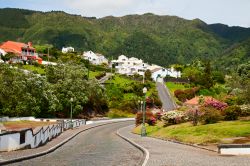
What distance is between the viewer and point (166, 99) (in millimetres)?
121562

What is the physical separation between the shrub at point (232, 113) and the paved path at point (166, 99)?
62.4m

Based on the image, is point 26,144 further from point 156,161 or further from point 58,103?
point 58,103

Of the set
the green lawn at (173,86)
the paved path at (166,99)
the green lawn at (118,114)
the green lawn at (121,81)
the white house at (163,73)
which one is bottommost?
the green lawn at (118,114)

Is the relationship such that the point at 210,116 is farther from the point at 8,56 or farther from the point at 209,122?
the point at 8,56

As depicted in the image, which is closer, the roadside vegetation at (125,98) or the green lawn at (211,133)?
the green lawn at (211,133)

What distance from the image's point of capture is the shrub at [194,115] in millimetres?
41234

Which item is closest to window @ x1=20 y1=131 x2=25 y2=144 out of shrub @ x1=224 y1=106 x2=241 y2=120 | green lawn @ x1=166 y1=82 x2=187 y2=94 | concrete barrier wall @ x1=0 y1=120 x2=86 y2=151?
concrete barrier wall @ x1=0 y1=120 x2=86 y2=151

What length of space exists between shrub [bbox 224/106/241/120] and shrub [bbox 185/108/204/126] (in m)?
2.35

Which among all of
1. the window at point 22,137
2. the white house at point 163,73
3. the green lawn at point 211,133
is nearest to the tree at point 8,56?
the white house at point 163,73

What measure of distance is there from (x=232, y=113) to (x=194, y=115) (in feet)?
11.7

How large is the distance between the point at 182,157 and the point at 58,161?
637cm

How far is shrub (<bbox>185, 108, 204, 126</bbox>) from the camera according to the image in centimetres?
4123

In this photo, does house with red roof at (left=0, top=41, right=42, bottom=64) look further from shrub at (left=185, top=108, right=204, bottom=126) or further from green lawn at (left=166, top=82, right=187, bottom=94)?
shrub at (left=185, top=108, right=204, bottom=126)

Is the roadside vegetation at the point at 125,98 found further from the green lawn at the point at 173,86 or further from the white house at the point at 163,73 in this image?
the white house at the point at 163,73
